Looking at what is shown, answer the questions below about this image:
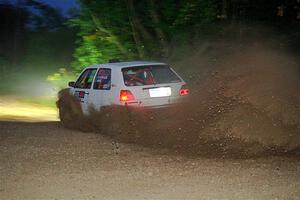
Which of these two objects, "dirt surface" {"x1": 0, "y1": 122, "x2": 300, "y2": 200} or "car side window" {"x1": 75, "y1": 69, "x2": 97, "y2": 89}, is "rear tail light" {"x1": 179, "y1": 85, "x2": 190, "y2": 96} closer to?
"dirt surface" {"x1": 0, "y1": 122, "x2": 300, "y2": 200}

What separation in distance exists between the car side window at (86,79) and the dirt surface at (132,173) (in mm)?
2342

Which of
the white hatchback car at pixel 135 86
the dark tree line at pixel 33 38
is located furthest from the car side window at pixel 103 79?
the dark tree line at pixel 33 38

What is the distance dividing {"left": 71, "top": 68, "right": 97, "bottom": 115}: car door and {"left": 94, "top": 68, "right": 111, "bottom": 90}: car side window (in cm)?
25

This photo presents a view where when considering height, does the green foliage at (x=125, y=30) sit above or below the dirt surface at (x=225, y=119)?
above

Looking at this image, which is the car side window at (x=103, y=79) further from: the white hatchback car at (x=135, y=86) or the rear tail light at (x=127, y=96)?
the rear tail light at (x=127, y=96)

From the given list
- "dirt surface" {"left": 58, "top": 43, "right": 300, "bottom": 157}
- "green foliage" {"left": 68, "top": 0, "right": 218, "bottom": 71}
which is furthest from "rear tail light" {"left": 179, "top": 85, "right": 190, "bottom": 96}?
"green foliage" {"left": 68, "top": 0, "right": 218, "bottom": 71}

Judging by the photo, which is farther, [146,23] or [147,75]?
[146,23]

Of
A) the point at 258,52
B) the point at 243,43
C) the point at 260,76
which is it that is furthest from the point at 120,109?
the point at 243,43

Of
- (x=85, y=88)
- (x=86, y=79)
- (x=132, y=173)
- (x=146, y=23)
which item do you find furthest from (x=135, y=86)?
(x=146, y=23)

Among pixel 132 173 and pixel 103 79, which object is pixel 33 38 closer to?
pixel 103 79

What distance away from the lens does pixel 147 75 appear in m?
11.9

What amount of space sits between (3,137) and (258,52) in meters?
7.35

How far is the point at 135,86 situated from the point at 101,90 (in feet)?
3.08

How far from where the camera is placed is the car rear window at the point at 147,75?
38.5 ft
